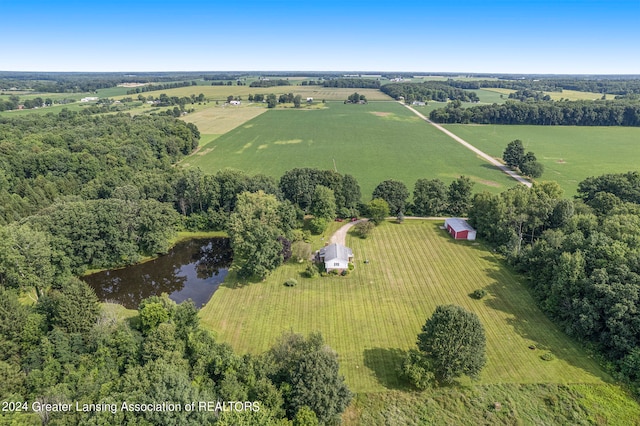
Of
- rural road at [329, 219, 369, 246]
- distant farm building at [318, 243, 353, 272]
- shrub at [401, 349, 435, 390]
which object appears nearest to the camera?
shrub at [401, 349, 435, 390]

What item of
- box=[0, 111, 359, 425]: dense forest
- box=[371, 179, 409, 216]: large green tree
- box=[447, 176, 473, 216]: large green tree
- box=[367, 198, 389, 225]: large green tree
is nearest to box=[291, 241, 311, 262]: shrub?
box=[0, 111, 359, 425]: dense forest

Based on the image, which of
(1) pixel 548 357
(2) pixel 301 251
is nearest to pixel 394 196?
(2) pixel 301 251

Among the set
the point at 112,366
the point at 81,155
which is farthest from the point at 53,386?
the point at 81,155

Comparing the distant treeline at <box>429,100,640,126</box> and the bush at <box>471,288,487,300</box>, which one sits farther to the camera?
the distant treeline at <box>429,100,640,126</box>

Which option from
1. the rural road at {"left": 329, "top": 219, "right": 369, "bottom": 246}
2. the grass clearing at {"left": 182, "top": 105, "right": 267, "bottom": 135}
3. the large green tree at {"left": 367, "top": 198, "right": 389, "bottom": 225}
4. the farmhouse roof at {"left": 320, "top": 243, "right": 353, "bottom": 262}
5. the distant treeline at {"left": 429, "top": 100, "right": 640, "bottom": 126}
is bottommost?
the rural road at {"left": 329, "top": 219, "right": 369, "bottom": 246}

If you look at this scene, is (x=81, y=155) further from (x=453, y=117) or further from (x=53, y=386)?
(x=453, y=117)

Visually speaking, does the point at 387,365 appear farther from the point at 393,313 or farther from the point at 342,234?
the point at 342,234

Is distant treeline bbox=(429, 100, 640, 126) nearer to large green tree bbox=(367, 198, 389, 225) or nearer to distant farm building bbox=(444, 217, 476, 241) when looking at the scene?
large green tree bbox=(367, 198, 389, 225)
